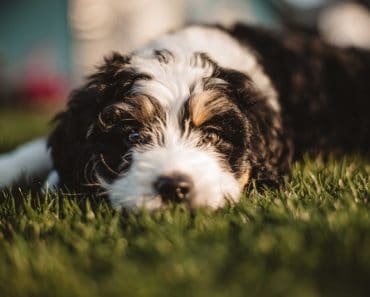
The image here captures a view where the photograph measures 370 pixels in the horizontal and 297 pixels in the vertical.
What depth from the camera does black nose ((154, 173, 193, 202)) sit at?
9.43ft

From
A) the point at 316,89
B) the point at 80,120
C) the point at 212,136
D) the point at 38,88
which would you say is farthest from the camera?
the point at 38,88

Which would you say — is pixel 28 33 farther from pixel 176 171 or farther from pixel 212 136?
pixel 176 171

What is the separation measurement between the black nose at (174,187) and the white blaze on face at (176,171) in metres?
0.03

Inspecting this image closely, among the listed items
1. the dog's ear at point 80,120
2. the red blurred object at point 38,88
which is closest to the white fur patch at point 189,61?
the dog's ear at point 80,120

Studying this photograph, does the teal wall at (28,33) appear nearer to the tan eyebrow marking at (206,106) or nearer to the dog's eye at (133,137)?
the dog's eye at (133,137)

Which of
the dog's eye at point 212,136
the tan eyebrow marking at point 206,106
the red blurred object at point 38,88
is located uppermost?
the tan eyebrow marking at point 206,106

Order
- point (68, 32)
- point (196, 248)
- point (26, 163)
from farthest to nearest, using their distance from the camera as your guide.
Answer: point (68, 32)
point (26, 163)
point (196, 248)

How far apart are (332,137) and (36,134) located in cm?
401

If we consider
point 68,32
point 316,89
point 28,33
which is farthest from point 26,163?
point 28,33

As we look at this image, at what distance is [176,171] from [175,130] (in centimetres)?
46

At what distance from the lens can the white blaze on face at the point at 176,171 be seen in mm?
2950

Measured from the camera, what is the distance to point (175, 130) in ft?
11.0

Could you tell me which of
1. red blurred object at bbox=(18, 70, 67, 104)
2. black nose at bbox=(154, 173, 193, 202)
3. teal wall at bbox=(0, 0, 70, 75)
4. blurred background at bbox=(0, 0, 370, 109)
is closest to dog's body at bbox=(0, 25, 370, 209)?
black nose at bbox=(154, 173, 193, 202)

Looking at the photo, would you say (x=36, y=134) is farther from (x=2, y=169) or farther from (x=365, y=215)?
(x=365, y=215)
